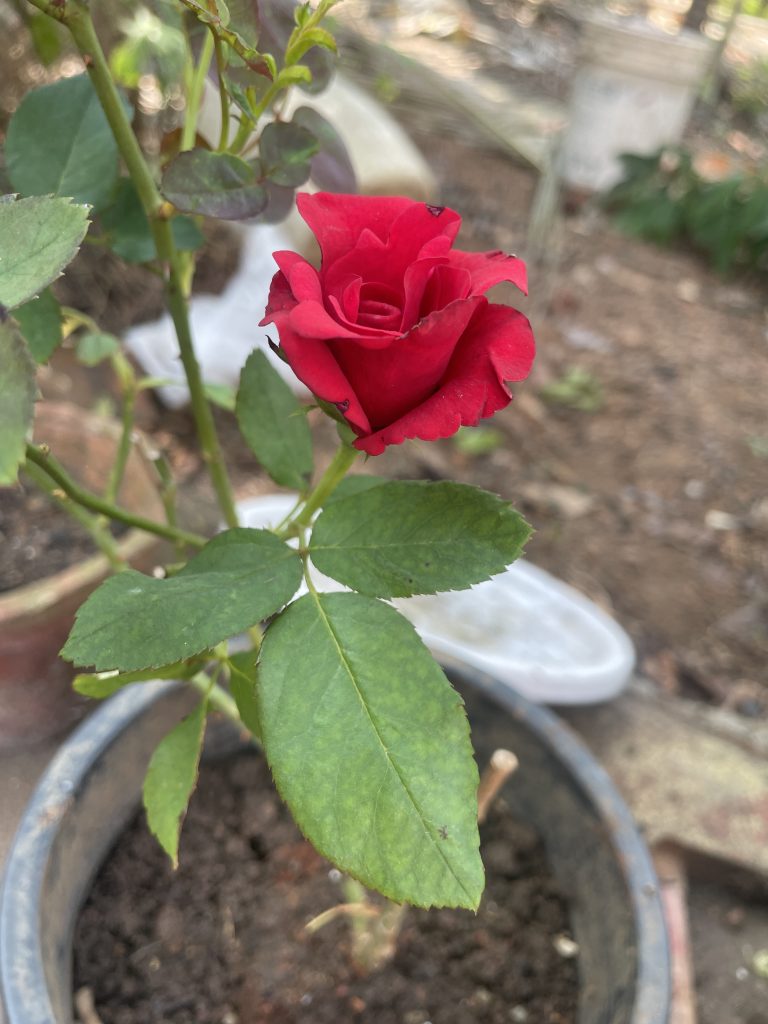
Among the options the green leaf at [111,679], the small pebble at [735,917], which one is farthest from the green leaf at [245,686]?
the small pebble at [735,917]

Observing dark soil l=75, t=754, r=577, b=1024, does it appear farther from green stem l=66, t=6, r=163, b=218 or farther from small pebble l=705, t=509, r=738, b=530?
small pebble l=705, t=509, r=738, b=530

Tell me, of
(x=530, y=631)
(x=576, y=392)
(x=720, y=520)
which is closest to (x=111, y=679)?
(x=530, y=631)

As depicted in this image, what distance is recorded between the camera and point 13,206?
324 millimetres

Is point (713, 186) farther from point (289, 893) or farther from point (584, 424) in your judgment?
point (289, 893)

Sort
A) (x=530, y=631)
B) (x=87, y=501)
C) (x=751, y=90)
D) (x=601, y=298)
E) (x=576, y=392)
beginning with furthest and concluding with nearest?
(x=751, y=90) → (x=601, y=298) → (x=576, y=392) → (x=530, y=631) → (x=87, y=501)

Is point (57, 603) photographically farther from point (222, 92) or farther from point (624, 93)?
point (624, 93)

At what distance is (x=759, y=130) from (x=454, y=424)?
406 cm

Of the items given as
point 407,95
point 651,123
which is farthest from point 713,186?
point 407,95

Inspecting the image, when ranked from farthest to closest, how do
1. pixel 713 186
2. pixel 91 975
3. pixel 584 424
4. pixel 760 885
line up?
pixel 713 186 → pixel 584 424 → pixel 760 885 → pixel 91 975

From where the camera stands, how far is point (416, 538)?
1.32ft

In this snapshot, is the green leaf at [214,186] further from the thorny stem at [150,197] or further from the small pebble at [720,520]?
the small pebble at [720,520]

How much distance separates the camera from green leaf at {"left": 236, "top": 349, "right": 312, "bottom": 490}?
499mm

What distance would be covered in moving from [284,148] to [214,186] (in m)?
0.05

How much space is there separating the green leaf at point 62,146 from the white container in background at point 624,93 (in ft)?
8.23
